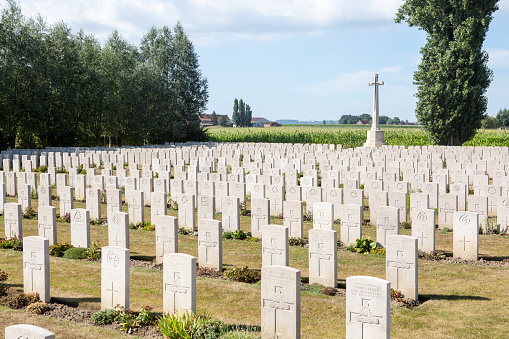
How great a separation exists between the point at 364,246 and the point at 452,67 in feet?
112

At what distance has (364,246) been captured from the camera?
1120 cm

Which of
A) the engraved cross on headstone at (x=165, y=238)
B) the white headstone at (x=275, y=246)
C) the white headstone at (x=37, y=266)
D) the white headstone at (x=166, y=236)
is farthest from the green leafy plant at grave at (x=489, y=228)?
the white headstone at (x=37, y=266)

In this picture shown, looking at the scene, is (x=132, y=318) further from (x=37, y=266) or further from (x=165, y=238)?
(x=165, y=238)

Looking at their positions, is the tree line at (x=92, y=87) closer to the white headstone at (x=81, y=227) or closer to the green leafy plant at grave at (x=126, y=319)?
the white headstone at (x=81, y=227)

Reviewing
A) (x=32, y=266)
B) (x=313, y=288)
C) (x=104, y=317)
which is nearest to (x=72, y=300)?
(x=32, y=266)

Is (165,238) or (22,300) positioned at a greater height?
(165,238)

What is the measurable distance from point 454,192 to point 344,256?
19.4 feet

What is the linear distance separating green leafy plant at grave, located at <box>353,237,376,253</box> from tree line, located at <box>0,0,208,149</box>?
3109 centimetres

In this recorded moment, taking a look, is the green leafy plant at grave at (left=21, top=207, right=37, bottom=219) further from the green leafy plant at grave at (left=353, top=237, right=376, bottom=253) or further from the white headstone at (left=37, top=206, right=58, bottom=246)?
the green leafy plant at grave at (left=353, top=237, right=376, bottom=253)

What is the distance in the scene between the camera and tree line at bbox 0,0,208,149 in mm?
36781

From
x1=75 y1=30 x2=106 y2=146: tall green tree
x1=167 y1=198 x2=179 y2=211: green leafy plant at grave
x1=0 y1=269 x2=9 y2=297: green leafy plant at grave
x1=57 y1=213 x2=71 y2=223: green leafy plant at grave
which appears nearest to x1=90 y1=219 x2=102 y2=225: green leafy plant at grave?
x1=57 y1=213 x2=71 y2=223: green leafy plant at grave

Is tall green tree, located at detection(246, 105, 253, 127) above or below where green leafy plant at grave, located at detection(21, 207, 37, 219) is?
above

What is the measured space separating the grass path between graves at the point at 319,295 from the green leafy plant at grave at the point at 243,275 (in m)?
0.19

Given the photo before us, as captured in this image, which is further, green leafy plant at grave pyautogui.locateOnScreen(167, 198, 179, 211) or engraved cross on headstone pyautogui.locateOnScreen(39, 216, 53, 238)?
green leafy plant at grave pyautogui.locateOnScreen(167, 198, 179, 211)
